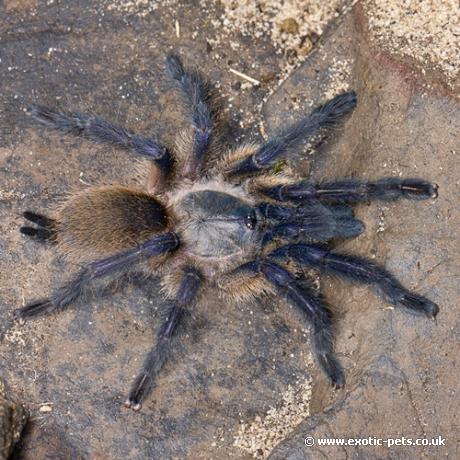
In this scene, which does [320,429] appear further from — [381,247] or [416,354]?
[381,247]

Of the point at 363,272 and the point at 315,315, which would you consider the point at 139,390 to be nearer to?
the point at 315,315

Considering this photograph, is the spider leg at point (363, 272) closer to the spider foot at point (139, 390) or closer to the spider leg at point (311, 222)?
the spider leg at point (311, 222)

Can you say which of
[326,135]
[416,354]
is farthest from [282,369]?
[326,135]

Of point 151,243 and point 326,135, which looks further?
point 326,135

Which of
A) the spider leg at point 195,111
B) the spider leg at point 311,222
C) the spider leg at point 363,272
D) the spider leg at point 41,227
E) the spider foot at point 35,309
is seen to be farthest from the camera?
the spider leg at point 195,111

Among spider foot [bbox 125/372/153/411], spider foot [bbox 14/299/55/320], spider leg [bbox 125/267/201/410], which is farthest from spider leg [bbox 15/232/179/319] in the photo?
spider foot [bbox 125/372/153/411]

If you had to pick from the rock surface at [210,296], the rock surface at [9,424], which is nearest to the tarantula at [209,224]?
the rock surface at [210,296]

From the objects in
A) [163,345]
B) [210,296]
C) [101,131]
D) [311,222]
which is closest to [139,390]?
[163,345]
